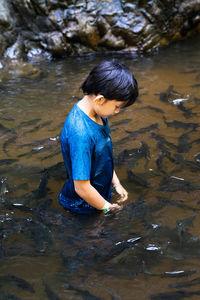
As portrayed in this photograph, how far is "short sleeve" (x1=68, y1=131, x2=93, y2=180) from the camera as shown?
2.42 meters

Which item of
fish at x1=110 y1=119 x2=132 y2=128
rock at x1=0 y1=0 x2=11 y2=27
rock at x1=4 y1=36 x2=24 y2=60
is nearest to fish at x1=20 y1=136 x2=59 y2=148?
fish at x1=110 y1=119 x2=132 y2=128

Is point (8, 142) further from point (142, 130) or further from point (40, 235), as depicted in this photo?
point (40, 235)

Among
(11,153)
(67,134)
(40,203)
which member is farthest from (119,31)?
(67,134)

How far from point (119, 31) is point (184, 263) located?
6650 mm

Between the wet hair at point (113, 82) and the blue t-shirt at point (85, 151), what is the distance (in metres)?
0.25

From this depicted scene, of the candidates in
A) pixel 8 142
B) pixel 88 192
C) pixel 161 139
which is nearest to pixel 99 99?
pixel 88 192

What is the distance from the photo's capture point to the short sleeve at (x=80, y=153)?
2.42m

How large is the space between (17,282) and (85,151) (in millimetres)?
1049

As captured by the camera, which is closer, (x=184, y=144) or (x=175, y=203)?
(x=175, y=203)

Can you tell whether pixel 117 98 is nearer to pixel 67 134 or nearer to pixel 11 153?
pixel 67 134

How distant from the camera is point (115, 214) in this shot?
3.21 metres

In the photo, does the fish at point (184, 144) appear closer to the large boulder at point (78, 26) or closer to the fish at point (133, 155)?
the fish at point (133, 155)

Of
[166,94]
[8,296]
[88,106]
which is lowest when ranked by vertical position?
[166,94]

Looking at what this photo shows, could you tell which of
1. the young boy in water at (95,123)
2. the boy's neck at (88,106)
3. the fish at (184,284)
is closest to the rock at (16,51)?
the young boy in water at (95,123)
